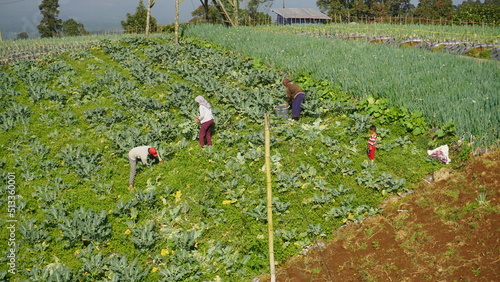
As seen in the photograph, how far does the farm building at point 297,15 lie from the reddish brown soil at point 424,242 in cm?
4831

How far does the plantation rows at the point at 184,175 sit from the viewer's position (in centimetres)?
650

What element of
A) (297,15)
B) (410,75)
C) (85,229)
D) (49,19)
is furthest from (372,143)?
(49,19)

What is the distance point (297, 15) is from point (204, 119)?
47.2 m

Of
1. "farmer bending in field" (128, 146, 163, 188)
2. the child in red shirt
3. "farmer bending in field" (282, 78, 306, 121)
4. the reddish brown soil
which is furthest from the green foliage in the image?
"farmer bending in field" (282, 78, 306, 121)

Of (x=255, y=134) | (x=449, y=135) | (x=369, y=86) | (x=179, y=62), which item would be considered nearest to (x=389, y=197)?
(x=449, y=135)

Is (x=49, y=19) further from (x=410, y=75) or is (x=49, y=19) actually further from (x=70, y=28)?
(x=410, y=75)

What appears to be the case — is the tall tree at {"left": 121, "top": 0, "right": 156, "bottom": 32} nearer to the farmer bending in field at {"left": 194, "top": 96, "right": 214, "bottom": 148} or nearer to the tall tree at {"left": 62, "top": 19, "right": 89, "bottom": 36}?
the tall tree at {"left": 62, "top": 19, "right": 89, "bottom": 36}

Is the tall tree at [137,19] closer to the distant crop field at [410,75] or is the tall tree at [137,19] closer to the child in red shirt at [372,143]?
the distant crop field at [410,75]

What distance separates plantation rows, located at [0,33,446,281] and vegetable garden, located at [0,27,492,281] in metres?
0.03

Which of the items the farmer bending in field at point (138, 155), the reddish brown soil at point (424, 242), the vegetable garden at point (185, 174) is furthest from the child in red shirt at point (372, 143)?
the farmer bending in field at point (138, 155)

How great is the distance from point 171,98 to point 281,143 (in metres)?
5.54

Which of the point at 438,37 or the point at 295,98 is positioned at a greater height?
the point at 438,37

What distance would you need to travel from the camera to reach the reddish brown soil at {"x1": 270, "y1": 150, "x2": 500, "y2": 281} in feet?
17.1

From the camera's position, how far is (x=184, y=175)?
8734mm
